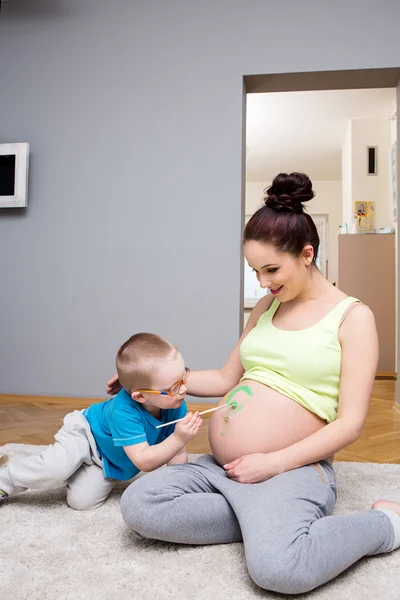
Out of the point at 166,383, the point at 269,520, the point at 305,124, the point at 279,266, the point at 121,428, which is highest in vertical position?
the point at 305,124

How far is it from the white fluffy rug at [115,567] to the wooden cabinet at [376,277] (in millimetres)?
3851

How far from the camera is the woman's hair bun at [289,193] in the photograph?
122 centimetres

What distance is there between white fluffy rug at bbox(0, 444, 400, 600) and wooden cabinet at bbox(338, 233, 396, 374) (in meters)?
3.85

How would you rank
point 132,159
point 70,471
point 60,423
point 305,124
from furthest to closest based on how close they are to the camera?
point 305,124, point 132,159, point 60,423, point 70,471

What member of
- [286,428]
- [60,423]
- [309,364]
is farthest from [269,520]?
[60,423]

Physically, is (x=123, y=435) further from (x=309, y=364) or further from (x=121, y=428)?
(x=309, y=364)

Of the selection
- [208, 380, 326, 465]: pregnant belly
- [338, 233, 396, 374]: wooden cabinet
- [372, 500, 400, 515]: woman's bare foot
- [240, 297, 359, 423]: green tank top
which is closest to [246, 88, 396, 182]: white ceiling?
[338, 233, 396, 374]: wooden cabinet

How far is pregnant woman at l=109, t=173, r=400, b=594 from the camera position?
1.02 meters

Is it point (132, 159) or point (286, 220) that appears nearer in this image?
point (286, 220)

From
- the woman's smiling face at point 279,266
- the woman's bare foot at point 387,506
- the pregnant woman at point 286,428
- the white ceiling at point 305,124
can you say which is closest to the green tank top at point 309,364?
the pregnant woman at point 286,428

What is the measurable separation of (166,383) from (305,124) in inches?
212

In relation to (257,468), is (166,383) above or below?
above

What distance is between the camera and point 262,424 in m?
1.18

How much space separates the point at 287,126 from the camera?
6.11m
